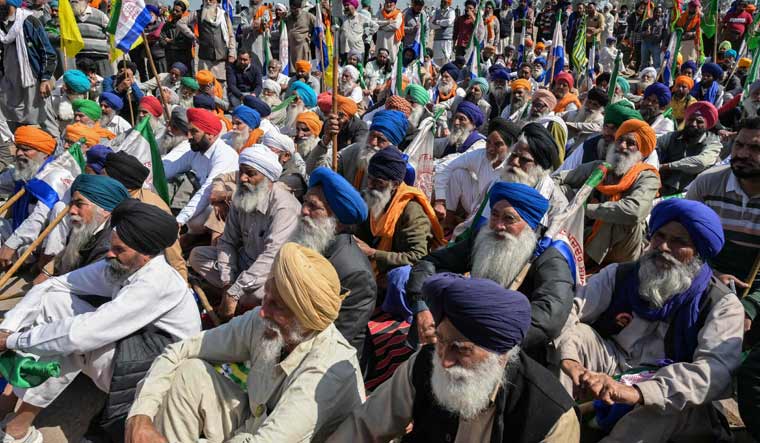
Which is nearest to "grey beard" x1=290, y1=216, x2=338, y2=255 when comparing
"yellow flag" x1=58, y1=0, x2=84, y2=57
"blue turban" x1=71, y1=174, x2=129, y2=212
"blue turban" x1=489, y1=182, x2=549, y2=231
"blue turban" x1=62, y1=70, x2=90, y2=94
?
"blue turban" x1=489, y1=182, x2=549, y2=231

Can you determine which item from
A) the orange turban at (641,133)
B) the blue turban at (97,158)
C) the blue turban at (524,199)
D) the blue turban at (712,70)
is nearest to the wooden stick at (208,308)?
the blue turban at (97,158)

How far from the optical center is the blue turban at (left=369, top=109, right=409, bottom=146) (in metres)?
5.81

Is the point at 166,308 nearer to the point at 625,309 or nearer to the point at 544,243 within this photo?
the point at 544,243

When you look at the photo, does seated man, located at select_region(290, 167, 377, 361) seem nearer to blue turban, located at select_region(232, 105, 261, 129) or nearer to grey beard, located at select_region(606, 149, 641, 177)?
grey beard, located at select_region(606, 149, 641, 177)

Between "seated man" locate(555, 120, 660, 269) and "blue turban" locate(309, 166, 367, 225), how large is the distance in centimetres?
184

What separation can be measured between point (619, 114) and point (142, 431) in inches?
186

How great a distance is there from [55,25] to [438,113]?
796 cm

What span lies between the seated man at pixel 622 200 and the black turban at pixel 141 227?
3000 mm

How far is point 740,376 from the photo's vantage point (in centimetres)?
261

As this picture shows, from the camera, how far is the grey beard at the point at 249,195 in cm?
464

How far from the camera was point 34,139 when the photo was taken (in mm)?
5648

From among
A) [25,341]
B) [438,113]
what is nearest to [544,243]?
[25,341]

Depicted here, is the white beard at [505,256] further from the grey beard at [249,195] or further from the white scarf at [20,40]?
the white scarf at [20,40]

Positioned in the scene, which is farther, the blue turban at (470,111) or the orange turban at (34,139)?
the blue turban at (470,111)
